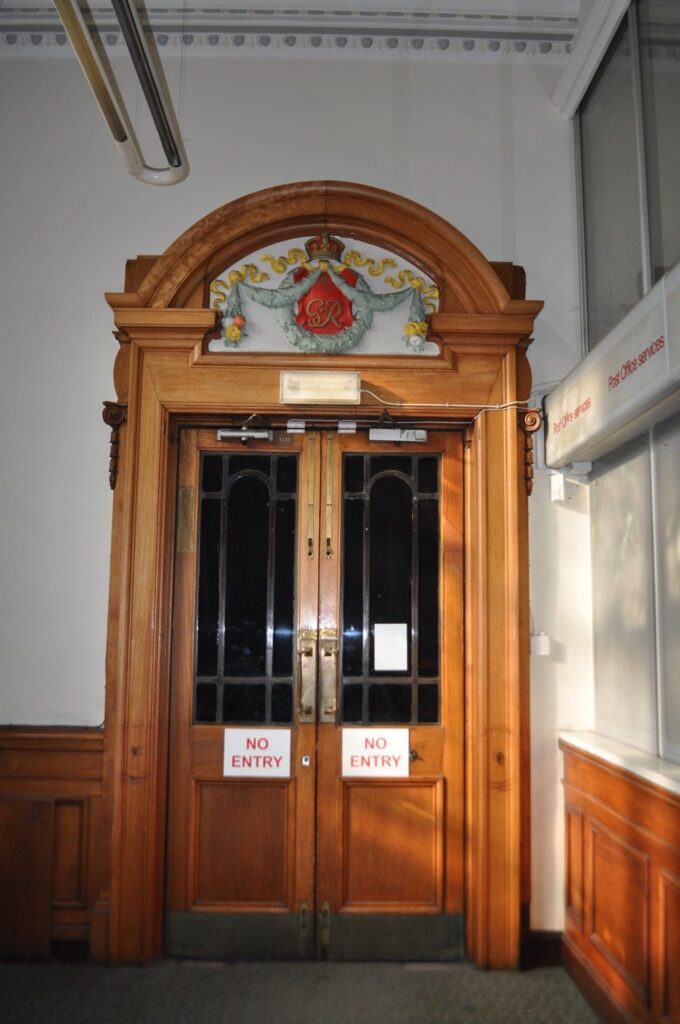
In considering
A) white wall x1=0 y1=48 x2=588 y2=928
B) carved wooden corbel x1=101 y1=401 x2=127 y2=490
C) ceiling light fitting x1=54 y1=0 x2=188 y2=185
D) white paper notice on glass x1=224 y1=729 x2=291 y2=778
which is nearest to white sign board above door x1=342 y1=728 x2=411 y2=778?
white paper notice on glass x1=224 y1=729 x2=291 y2=778

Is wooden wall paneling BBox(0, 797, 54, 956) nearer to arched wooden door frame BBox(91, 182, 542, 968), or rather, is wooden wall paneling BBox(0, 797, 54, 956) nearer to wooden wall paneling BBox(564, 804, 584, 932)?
arched wooden door frame BBox(91, 182, 542, 968)

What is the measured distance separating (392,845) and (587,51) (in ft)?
11.8

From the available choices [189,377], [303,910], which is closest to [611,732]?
[303,910]

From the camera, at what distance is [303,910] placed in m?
3.49

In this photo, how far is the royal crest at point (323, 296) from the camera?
12.0ft

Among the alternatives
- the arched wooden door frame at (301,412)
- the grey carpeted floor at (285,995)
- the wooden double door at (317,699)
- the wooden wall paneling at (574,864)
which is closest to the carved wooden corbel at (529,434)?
the arched wooden door frame at (301,412)

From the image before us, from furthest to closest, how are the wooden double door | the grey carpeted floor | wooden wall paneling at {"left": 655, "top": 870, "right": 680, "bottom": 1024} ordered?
the wooden double door → the grey carpeted floor → wooden wall paneling at {"left": 655, "top": 870, "right": 680, "bottom": 1024}

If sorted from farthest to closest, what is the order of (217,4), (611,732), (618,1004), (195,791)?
(217,4)
(195,791)
(611,732)
(618,1004)

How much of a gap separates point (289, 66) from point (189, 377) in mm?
1630

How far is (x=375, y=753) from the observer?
357 centimetres

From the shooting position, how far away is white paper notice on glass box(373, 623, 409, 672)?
3631 mm

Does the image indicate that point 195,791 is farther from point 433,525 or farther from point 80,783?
point 433,525

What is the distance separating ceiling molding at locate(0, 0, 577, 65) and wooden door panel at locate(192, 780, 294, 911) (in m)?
3.46

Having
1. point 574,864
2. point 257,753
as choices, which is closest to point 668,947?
point 574,864
